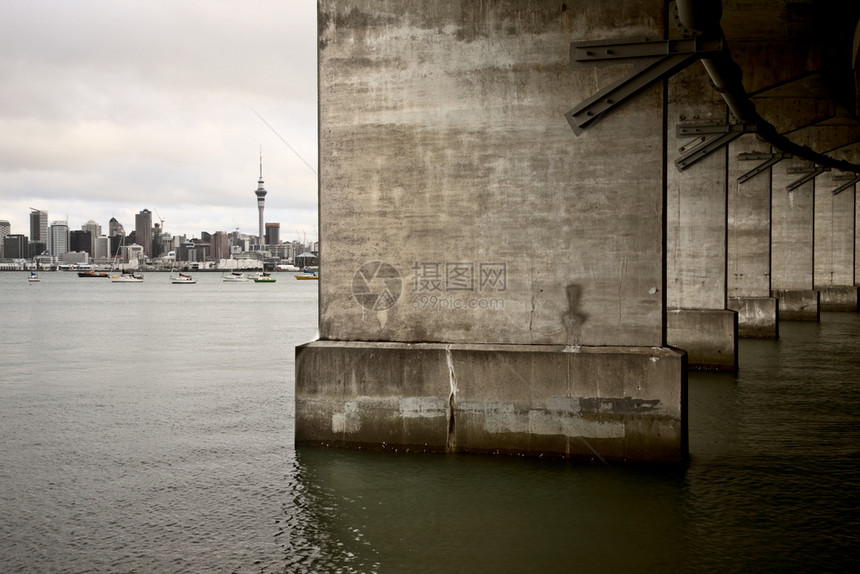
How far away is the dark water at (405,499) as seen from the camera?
8008 mm

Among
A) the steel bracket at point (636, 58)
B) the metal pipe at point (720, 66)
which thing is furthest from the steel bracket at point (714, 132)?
the steel bracket at point (636, 58)

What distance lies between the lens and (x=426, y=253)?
1193 centimetres

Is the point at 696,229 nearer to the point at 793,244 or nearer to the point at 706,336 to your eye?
the point at 706,336

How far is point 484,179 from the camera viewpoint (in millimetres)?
11727

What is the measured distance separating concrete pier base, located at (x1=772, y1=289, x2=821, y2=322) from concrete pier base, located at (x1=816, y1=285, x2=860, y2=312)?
8.04 metres

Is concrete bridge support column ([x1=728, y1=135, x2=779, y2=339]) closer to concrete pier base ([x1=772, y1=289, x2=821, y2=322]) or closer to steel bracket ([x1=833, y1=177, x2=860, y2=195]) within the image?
concrete pier base ([x1=772, y1=289, x2=821, y2=322])

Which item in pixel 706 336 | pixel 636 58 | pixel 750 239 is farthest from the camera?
pixel 750 239

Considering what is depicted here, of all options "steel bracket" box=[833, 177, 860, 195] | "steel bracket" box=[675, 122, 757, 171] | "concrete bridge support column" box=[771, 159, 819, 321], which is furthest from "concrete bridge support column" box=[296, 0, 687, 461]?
"steel bracket" box=[833, 177, 860, 195]

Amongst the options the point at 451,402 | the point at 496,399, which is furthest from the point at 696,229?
the point at 451,402

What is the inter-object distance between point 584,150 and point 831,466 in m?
5.91

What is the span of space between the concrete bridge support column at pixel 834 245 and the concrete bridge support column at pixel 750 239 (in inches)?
679

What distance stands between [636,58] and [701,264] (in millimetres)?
11056

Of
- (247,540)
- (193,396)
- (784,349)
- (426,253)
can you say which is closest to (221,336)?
(193,396)

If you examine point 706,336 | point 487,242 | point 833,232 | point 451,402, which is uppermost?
point 833,232
